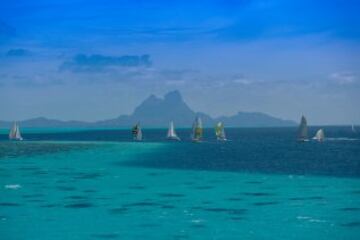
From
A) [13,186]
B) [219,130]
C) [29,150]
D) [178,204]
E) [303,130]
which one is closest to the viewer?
[178,204]

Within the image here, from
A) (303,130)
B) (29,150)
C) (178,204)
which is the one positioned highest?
(303,130)

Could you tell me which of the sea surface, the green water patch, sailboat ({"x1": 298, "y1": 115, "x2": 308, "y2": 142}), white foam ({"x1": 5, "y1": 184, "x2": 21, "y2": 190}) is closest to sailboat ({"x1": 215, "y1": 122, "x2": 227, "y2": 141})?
sailboat ({"x1": 298, "y1": 115, "x2": 308, "y2": 142})

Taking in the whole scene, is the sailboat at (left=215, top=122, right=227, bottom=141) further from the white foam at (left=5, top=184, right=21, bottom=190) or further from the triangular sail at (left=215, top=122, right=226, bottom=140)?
the white foam at (left=5, top=184, right=21, bottom=190)

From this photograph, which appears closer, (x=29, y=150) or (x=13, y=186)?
(x=13, y=186)

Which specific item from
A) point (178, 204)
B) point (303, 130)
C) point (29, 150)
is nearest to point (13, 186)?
point (178, 204)

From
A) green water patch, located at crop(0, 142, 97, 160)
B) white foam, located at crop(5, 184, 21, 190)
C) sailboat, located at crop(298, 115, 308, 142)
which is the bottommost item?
white foam, located at crop(5, 184, 21, 190)

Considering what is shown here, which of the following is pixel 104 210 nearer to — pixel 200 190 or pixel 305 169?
pixel 200 190

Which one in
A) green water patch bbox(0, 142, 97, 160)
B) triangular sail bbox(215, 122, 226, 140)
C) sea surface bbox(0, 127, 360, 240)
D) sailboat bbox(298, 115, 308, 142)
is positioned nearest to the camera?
sea surface bbox(0, 127, 360, 240)

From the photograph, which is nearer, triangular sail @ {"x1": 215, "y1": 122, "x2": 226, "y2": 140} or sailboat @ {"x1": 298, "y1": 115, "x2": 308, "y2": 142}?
sailboat @ {"x1": 298, "y1": 115, "x2": 308, "y2": 142}

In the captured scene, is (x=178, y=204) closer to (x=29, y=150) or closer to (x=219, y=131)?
(x=29, y=150)

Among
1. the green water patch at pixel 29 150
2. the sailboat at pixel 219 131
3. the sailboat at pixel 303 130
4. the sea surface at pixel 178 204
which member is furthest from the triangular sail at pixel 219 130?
the sea surface at pixel 178 204

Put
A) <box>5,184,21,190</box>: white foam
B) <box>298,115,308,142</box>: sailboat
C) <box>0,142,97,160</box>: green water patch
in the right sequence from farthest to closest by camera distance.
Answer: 1. <box>298,115,308,142</box>: sailboat
2. <box>0,142,97,160</box>: green water patch
3. <box>5,184,21,190</box>: white foam
